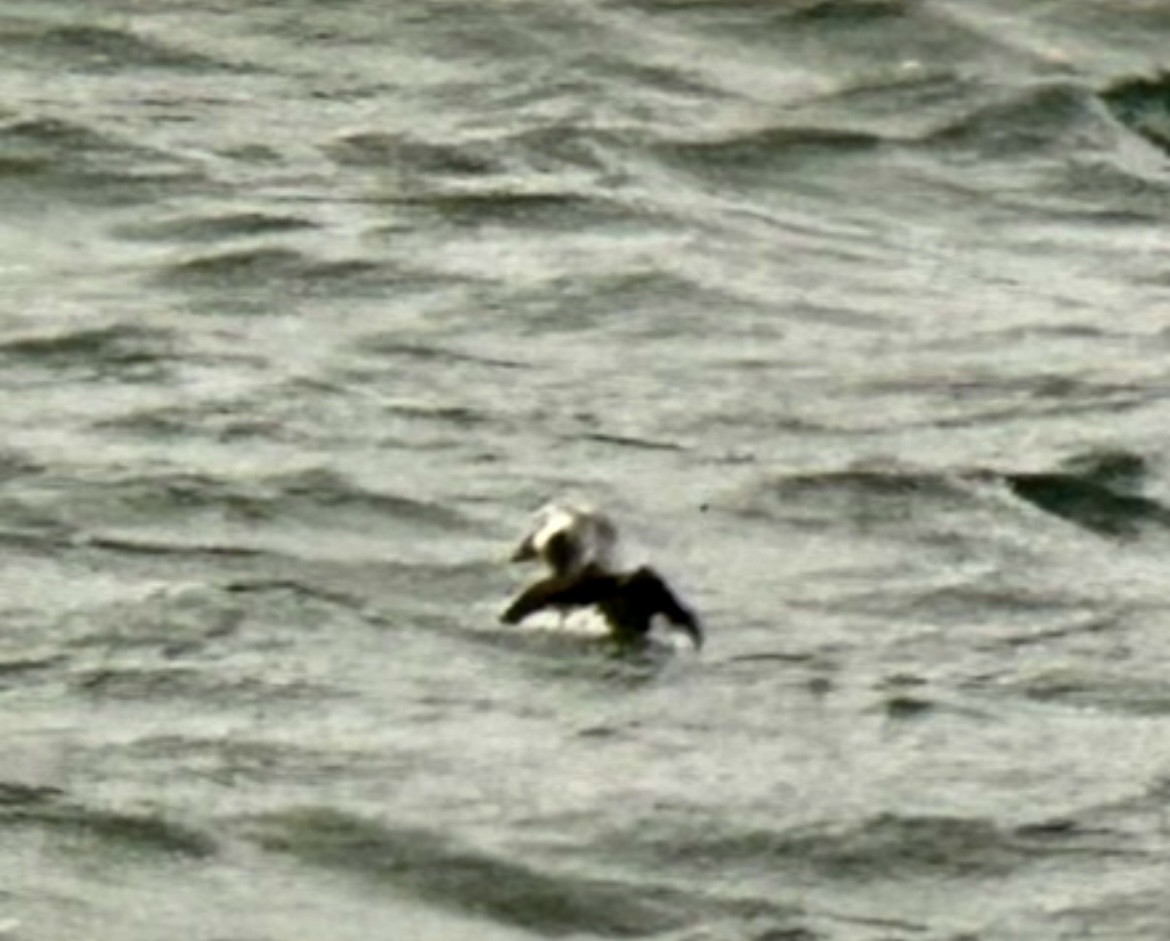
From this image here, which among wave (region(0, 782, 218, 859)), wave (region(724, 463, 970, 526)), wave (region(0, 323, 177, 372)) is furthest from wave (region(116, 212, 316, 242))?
wave (region(0, 782, 218, 859))

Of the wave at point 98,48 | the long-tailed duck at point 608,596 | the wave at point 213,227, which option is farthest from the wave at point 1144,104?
the long-tailed duck at point 608,596

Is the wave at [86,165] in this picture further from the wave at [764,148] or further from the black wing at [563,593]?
the black wing at [563,593]

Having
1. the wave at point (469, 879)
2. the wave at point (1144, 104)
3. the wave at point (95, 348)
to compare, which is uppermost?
the wave at point (469, 879)

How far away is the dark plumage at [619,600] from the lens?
5.64 m

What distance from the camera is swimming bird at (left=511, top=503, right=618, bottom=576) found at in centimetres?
568

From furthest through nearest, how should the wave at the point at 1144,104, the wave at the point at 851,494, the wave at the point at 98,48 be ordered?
the wave at the point at 1144,104
the wave at the point at 98,48
the wave at the point at 851,494

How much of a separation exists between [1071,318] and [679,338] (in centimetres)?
53

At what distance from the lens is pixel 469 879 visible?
4.96 metres

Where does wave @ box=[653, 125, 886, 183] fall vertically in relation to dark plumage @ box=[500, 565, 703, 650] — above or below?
below

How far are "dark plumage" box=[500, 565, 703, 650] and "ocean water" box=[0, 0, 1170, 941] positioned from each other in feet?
0.13

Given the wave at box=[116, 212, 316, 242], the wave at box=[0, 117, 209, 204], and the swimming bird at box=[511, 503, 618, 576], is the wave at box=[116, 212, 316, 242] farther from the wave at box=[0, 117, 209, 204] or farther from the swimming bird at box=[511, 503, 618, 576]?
the swimming bird at box=[511, 503, 618, 576]

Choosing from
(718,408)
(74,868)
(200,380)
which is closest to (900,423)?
(718,408)

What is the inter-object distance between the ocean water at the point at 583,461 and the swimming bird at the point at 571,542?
8cm

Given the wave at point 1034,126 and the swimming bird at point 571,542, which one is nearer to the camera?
the swimming bird at point 571,542
